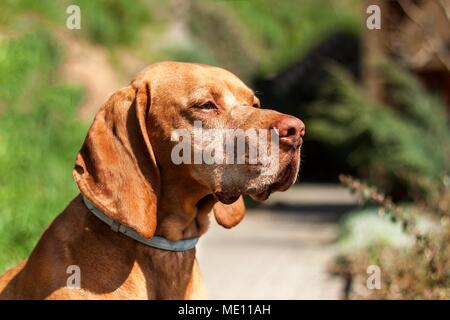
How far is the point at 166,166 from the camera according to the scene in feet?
10.6

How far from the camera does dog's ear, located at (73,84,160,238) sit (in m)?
3.07

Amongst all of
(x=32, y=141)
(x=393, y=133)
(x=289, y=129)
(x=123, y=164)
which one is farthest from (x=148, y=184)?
(x=393, y=133)

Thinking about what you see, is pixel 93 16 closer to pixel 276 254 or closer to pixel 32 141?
pixel 276 254

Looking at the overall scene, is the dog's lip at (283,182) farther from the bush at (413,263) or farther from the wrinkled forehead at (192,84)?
Answer: the bush at (413,263)

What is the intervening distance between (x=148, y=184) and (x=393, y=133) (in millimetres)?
7656

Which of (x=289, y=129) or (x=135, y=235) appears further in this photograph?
(x=135, y=235)

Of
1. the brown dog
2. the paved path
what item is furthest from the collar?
the paved path

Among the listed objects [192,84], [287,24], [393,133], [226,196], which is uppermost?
[287,24]

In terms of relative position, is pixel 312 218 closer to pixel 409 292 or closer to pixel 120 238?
pixel 409 292

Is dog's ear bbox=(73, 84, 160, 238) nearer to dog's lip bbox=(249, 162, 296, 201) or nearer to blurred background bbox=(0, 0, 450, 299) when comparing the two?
dog's lip bbox=(249, 162, 296, 201)

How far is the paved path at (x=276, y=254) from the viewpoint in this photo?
7.54m

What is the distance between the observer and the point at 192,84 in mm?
3232
